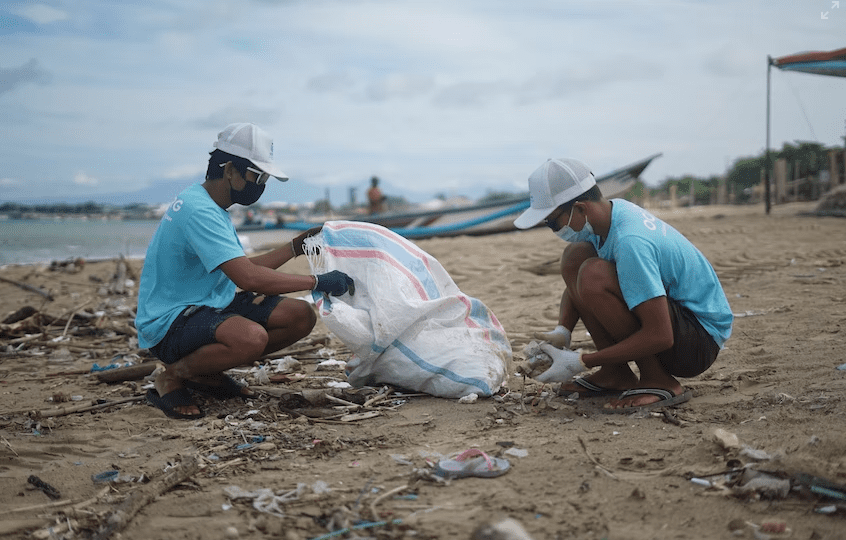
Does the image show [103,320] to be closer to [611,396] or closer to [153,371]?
[153,371]

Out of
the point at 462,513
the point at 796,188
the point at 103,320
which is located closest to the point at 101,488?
the point at 462,513

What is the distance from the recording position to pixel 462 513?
6.15 ft

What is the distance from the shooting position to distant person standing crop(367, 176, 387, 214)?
1487 centimetres

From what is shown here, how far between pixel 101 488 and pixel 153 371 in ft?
5.49

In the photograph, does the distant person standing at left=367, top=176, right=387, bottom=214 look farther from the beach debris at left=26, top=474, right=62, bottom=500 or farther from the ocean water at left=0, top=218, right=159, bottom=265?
the beach debris at left=26, top=474, right=62, bottom=500

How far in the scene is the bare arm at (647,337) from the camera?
2604 millimetres

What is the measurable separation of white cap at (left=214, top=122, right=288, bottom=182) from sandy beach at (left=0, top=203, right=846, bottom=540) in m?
1.11

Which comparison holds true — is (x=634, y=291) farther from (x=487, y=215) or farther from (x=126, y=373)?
(x=487, y=215)

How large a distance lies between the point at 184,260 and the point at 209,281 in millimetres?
156

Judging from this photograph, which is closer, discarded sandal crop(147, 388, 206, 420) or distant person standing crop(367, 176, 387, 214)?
discarded sandal crop(147, 388, 206, 420)

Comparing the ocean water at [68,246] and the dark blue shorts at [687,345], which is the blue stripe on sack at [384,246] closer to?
the dark blue shorts at [687,345]

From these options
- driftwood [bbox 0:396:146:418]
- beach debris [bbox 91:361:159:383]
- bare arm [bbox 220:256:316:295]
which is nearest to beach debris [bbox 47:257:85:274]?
beach debris [bbox 91:361:159:383]

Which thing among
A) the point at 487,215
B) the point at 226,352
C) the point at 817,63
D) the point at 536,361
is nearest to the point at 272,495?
the point at 226,352

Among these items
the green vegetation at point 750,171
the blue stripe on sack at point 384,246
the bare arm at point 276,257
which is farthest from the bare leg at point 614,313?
the green vegetation at point 750,171
